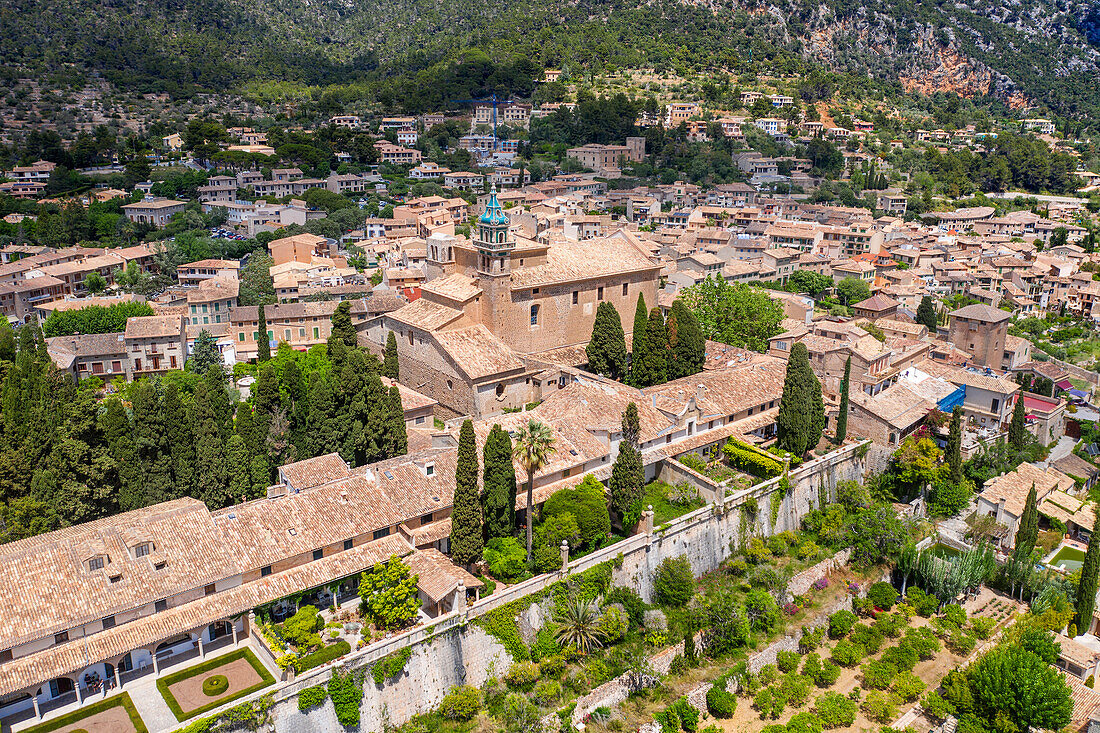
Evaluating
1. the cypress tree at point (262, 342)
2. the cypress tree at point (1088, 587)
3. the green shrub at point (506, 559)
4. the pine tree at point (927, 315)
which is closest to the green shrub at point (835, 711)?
the cypress tree at point (1088, 587)

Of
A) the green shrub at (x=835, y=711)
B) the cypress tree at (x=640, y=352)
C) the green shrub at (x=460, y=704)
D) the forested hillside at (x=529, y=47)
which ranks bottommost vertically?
the green shrub at (x=835, y=711)

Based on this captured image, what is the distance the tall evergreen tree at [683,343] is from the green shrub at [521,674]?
885 inches

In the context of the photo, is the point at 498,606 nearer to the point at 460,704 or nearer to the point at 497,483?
the point at 460,704

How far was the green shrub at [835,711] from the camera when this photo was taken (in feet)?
101

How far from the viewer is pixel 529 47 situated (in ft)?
542

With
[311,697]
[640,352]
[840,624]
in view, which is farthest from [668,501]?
[311,697]

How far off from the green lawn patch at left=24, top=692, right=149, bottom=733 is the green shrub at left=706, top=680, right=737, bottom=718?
63.0 feet

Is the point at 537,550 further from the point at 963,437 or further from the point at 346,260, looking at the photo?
the point at 346,260

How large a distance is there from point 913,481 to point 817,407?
6.02m

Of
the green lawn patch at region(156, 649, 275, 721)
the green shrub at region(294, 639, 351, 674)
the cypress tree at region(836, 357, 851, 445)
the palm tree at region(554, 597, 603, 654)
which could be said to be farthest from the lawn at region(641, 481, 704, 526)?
the green lawn patch at region(156, 649, 275, 721)

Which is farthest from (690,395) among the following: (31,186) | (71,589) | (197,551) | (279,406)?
(31,186)

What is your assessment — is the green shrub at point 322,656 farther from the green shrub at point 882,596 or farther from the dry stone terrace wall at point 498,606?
the green shrub at point 882,596

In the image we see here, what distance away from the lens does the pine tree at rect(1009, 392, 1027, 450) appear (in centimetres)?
4628

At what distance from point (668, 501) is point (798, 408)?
873cm
